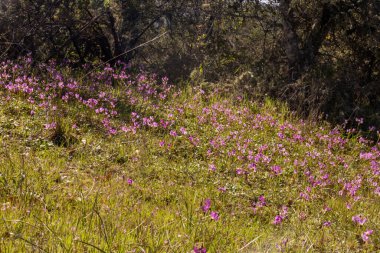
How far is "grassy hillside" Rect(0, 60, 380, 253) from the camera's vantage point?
328 cm

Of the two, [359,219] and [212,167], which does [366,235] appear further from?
[212,167]

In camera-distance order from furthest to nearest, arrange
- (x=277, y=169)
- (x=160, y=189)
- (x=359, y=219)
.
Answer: (x=277, y=169)
(x=160, y=189)
(x=359, y=219)

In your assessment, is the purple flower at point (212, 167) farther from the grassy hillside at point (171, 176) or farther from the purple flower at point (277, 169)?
the purple flower at point (277, 169)

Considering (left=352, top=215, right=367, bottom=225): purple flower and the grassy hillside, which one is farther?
(left=352, top=215, right=367, bottom=225): purple flower

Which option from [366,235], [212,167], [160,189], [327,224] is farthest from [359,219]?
[160,189]

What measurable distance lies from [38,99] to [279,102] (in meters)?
5.01

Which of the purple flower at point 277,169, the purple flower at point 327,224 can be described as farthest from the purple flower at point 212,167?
the purple flower at point 327,224

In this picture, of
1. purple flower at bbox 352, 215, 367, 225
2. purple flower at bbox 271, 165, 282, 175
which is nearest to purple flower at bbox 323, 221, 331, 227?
purple flower at bbox 352, 215, 367, 225

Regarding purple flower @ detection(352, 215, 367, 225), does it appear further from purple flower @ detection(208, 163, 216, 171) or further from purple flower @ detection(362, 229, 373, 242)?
purple flower @ detection(208, 163, 216, 171)

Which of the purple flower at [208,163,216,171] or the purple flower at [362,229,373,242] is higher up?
the purple flower at [362,229,373,242]

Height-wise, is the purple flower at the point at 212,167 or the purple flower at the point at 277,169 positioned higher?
the purple flower at the point at 277,169

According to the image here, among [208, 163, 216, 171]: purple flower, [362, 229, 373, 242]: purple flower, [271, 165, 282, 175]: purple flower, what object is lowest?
[208, 163, 216, 171]: purple flower

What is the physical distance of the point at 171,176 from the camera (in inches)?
215

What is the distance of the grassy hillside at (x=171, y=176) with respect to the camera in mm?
3275
